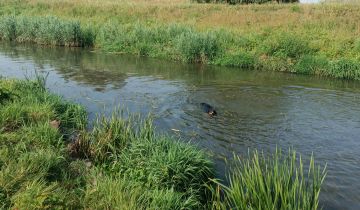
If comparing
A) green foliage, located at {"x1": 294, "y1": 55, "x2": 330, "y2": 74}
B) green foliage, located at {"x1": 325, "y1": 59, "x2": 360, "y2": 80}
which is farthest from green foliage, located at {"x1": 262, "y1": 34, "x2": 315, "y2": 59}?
green foliage, located at {"x1": 325, "y1": 59, "x2": 360, "y2": 80}

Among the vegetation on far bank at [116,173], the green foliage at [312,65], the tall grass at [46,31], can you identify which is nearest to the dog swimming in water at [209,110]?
the vegetation on far bank at [116,173]

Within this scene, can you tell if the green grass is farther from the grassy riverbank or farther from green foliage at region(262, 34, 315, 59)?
green foliage at region(262, 34, 315, 59)

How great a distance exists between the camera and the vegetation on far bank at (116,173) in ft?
16.6

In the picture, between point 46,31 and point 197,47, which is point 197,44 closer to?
point 197,47

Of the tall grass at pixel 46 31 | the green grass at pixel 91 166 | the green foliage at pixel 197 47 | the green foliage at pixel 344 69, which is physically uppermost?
the tall grass at pixel 46 31

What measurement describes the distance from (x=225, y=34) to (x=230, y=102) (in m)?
11.1

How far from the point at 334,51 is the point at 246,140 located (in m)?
13.6

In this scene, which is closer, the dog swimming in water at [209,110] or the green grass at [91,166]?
the green grass at [91,166]

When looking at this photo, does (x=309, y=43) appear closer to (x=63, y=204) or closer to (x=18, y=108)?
(x=18, y=108)

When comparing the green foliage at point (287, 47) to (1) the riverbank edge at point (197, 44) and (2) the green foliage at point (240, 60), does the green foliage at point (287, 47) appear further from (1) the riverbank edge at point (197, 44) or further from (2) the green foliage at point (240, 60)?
(2) the green foliage at point (240, 60)

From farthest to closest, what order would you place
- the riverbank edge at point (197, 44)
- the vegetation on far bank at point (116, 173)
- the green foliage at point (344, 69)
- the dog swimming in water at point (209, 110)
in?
1. the riverbank edge at point (197, 44)
2. the green foliage at point (344, 69)
3. the dog swimming in water at point (209, 110)
4. the vegetation on far bank at point (116, 173)

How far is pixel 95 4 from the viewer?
3803cm

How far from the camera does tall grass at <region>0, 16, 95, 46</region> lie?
27.1 metres

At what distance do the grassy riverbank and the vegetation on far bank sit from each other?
14.2m
